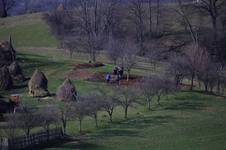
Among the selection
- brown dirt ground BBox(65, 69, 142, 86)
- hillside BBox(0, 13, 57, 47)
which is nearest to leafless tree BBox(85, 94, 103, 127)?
brown dirt ground BBox(65, 69, 142, 86)

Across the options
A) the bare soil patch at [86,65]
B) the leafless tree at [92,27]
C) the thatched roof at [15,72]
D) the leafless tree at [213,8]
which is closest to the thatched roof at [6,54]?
the thatched roof at [15,72]

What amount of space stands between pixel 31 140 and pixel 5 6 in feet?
280

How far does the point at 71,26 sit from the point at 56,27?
5428mm

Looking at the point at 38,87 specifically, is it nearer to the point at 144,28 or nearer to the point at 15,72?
the point at 15,72

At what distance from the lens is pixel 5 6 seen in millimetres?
117500

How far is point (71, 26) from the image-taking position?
9775 cm

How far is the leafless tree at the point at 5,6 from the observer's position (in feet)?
365

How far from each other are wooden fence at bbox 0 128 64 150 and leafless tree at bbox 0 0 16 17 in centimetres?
7659

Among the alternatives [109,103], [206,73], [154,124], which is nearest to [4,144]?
[109,103]

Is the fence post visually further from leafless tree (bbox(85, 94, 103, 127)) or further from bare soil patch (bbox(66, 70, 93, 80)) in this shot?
bare soil patch (bbox(66, 70, 93, 80))

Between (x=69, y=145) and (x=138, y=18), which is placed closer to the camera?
(x=69, y=145)

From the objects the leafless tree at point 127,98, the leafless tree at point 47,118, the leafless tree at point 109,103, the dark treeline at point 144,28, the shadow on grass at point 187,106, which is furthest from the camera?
the dark treeline at point 144,28

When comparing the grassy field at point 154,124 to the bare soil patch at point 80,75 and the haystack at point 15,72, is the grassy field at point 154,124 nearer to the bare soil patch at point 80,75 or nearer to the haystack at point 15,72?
the bare soil patch at point 80,75

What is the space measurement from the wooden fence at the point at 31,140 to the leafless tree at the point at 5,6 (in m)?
76.6
